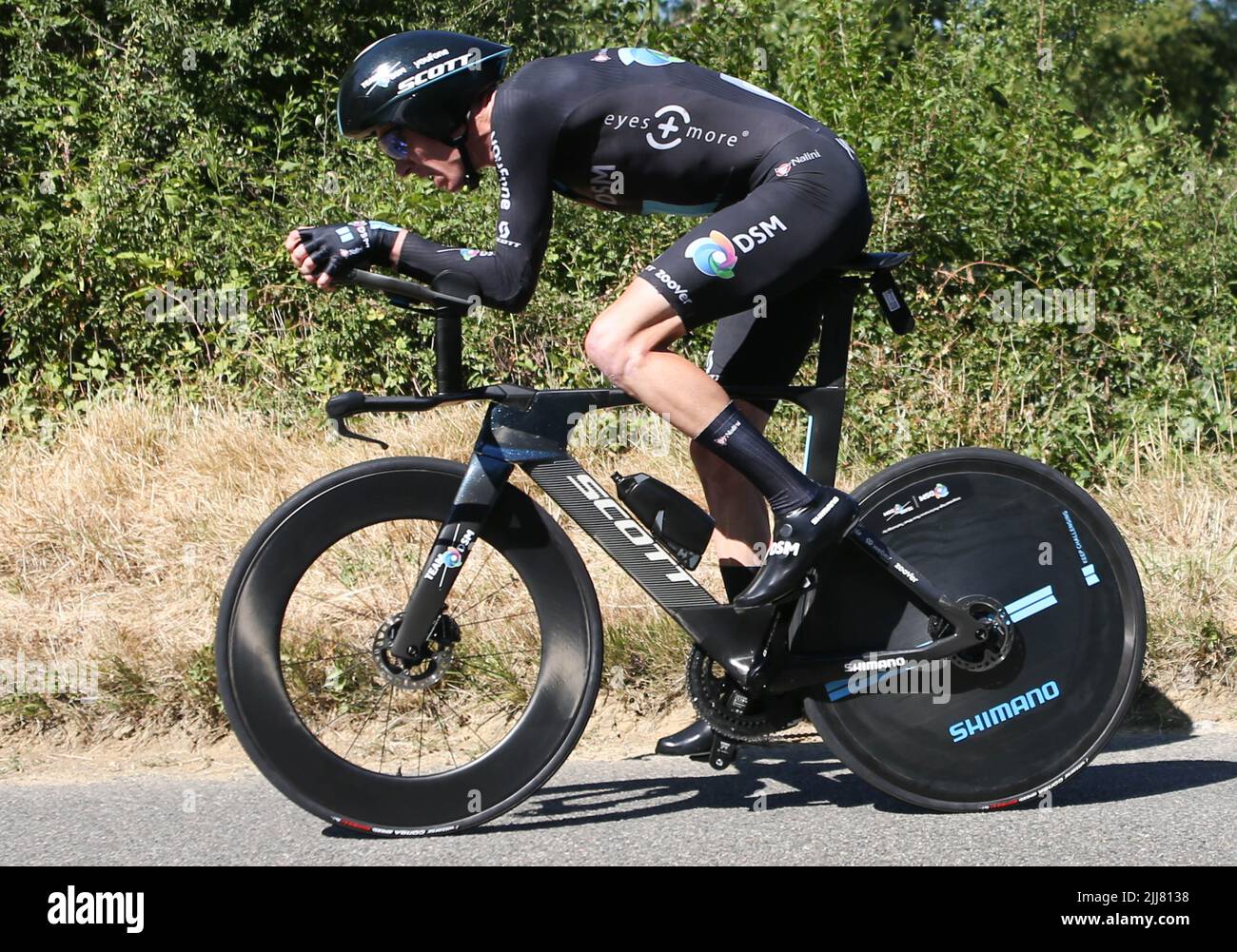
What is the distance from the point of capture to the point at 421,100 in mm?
Answer: 3301

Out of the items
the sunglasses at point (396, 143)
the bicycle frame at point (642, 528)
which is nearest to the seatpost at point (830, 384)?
the bicycle frame at point (642, 528)

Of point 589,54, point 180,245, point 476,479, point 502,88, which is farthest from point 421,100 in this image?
point 180,245

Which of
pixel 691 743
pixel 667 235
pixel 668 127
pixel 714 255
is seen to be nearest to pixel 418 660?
pixel 691 743

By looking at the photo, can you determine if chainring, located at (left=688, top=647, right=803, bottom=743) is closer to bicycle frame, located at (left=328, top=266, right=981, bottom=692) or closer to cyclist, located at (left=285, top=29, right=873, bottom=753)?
bicycle frame, located at (left=328, top=266, right=981, bottom=692)

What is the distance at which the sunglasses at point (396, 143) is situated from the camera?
337 centimetres

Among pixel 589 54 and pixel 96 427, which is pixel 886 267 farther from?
pixel 96 427

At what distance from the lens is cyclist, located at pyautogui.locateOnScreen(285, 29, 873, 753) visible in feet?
10.7

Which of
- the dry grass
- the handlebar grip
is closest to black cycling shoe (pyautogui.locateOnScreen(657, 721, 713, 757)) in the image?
the dry grass

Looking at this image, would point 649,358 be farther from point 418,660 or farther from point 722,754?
point 722,754

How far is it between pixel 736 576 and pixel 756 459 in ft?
2.07

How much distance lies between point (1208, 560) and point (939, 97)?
326cm

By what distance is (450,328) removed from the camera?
3.32 m
